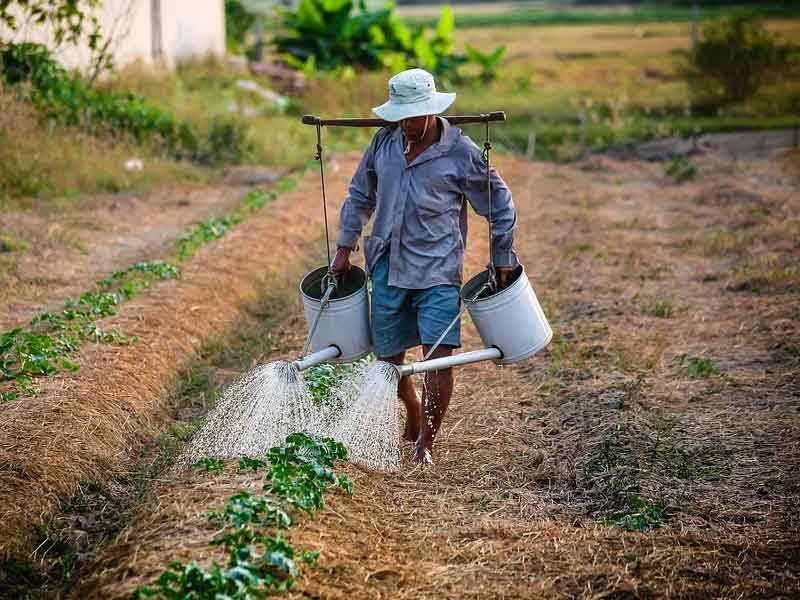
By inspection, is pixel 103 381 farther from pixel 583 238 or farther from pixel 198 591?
pixel 583 238

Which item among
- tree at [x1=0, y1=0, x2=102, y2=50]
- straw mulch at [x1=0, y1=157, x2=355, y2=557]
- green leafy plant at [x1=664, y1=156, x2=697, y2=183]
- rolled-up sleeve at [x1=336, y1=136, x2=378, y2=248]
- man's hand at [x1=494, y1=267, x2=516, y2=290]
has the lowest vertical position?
green leafy plant at [x1=664, y1=156, x2=697, y2=183]

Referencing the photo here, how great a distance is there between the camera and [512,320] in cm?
461

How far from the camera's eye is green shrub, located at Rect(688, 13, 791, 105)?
20.1 metres

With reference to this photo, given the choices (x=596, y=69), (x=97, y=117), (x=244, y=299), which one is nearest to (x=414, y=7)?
(x=596, y=69)

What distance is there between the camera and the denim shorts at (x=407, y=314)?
4645 millimetres

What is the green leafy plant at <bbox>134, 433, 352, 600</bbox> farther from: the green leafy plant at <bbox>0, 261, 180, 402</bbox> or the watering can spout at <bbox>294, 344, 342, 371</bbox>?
→ the green leafy plant at <bbox>0, 261, 180, 402</bbox>

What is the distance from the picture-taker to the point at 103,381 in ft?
18.3

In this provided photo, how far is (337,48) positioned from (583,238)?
12733mm

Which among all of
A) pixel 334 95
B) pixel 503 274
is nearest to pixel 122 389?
pixel 503 274

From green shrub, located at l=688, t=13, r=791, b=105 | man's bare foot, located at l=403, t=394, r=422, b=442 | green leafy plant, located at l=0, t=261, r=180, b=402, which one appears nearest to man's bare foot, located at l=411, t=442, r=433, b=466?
man's bare foot, located at l=403, t=394, r=422, b=442

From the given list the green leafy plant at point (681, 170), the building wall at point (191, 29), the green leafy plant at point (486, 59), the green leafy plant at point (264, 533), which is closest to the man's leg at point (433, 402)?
the green leafy plant at point (264, 533)

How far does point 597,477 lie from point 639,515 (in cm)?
46

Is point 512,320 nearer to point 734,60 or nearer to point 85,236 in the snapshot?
point 85,236

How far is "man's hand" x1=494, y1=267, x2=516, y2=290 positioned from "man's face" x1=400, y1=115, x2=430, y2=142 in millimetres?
638
